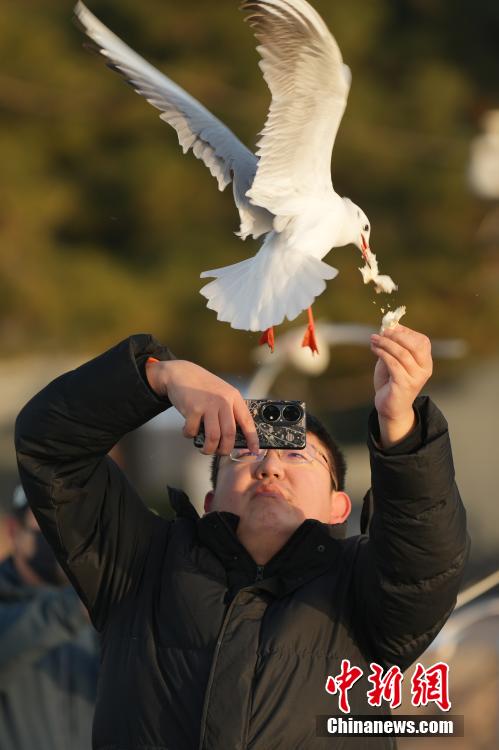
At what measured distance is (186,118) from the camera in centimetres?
140

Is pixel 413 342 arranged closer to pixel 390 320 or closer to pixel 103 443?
pixel 390 320

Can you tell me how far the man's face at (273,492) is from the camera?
118cm

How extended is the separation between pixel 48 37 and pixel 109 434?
2.55m

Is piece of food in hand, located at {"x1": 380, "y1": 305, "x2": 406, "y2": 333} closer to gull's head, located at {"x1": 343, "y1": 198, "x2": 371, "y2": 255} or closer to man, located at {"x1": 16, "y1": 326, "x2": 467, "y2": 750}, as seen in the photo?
man, located at {"x1": 16, "y1": 326, "x2": 467, "y2": 750}

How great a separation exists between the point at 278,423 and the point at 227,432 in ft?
0.41

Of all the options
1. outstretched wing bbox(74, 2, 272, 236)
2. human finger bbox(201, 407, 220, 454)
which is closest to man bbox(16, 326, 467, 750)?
human finger bbox(201, 407, 220, 454)

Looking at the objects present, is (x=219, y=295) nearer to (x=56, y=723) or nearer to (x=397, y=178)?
(x=56, y=723)

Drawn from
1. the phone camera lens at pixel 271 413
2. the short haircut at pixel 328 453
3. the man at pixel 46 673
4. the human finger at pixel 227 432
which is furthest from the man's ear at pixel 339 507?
the man at pixel 46 673

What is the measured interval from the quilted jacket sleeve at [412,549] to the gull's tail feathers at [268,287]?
0.54ft

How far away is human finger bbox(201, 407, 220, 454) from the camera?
97 cm

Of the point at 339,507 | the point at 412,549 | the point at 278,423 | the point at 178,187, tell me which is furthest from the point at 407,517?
the point at 178,187

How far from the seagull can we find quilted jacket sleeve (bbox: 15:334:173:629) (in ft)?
0.46

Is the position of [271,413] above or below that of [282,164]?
below

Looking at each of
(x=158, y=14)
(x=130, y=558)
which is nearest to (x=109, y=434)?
(x=130, y=558)
